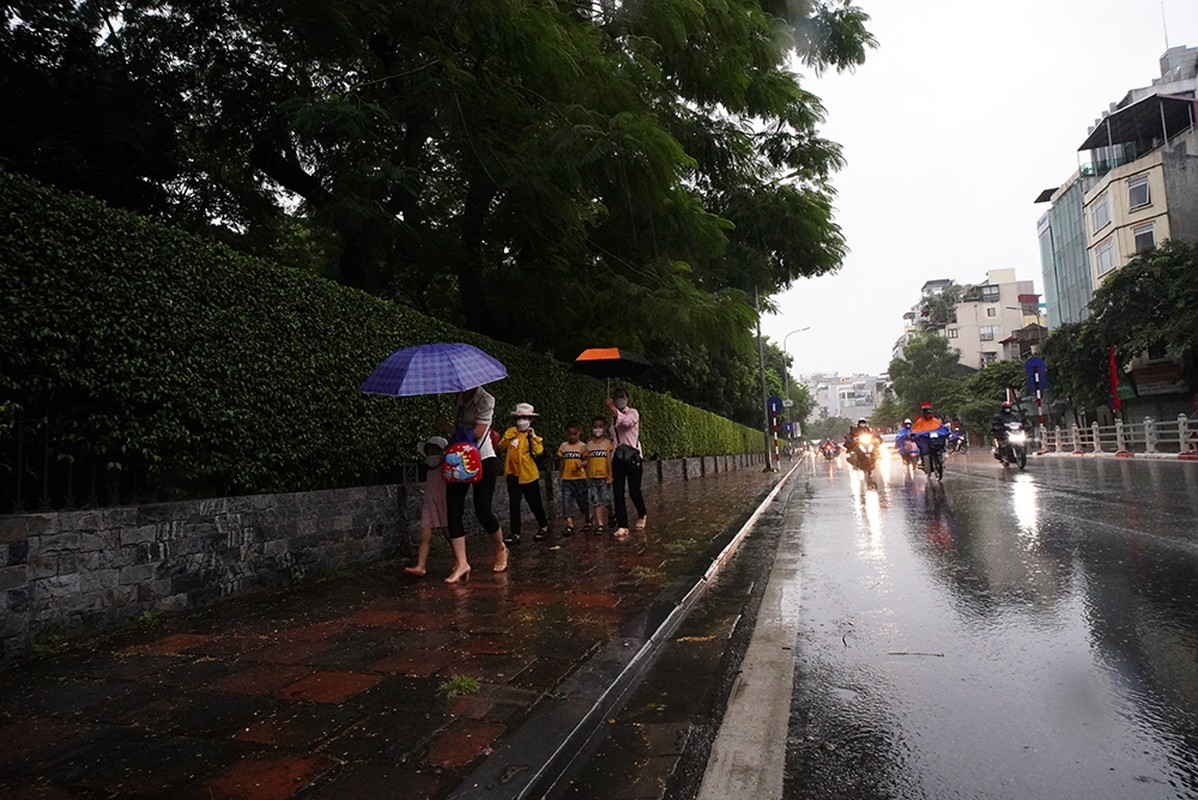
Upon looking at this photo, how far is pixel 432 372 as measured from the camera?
5770 mm

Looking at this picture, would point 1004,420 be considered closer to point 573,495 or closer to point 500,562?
point 573,495

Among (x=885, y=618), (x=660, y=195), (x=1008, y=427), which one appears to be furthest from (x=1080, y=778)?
(x=1008, y=427)

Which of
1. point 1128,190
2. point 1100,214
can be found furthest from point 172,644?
point 1100,214

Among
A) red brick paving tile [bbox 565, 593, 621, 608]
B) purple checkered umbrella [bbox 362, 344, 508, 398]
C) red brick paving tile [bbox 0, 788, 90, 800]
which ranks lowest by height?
red brick paving tile [bbox 565, 593, 621, 608]

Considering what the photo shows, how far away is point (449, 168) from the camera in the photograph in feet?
35.9

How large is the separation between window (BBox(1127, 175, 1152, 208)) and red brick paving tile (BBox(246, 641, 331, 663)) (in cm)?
4477

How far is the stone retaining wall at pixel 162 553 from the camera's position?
405 cm

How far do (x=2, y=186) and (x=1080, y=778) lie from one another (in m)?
5.82

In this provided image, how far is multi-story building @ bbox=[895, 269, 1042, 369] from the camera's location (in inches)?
3265

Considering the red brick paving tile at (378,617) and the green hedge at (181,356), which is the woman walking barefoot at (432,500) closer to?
the green hedge at (181,356)

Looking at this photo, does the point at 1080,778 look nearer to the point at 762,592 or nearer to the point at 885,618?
the point at 885,618

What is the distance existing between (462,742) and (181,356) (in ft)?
12.2

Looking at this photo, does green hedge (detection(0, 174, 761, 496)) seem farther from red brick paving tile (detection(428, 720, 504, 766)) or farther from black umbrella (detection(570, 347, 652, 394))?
red brick paving tile (detection(428, 720, 504, 766))

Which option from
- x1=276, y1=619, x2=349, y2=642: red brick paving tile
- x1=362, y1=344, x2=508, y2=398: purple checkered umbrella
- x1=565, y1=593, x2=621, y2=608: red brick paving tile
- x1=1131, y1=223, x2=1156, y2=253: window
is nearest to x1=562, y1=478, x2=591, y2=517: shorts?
x1=362, y1=344, x2=508, y2=398: purple checkered umbrella
